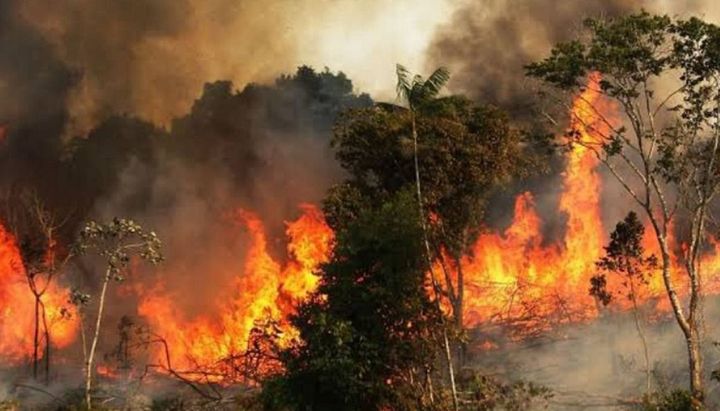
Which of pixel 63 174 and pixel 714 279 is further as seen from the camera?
pixel 63 174

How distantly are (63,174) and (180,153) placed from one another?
30.0ft

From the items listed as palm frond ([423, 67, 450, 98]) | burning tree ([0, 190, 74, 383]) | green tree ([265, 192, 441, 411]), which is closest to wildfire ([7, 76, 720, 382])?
burning tree ([0, 190, 74, 383])

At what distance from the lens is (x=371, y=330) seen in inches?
886

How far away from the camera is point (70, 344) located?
157 feet

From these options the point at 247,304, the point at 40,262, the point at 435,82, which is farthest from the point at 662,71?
the point at 40,262

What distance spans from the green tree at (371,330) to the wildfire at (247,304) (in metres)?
22.2

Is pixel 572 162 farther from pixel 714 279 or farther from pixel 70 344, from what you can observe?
pixel 70 344

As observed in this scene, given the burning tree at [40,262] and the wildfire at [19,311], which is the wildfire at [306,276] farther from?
the burning tree at [40,262]

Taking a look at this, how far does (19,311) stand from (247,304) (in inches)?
624

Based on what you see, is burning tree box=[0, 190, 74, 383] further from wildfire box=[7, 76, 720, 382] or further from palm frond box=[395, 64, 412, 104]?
palm frond box=[395, 64, 412, 104]

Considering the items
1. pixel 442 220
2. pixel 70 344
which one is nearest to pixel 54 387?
pixel 70 344

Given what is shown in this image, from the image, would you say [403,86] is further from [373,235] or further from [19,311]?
[19,311]

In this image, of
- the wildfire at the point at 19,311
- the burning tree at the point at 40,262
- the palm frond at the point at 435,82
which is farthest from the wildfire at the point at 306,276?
the palm frond at the point at 435,82

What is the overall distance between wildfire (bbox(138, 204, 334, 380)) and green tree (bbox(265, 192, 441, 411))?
22162 millimetres
